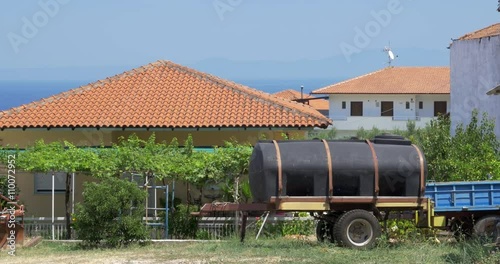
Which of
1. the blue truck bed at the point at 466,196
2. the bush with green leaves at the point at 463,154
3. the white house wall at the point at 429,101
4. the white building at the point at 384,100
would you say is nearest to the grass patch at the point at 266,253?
the blue truck bed at the point at 466,196

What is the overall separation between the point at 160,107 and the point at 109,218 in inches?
412

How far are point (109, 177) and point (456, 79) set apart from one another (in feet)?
83.2

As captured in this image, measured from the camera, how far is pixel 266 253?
21297 millimetres

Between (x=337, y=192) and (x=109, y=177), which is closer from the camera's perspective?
(x=337, y=192)

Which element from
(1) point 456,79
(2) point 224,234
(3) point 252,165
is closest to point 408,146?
(3) point 252,165

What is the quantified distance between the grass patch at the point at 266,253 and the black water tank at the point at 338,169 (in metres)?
1.24

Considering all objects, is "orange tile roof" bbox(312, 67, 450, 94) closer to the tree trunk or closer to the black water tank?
the tree trunk

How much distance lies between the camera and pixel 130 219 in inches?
951

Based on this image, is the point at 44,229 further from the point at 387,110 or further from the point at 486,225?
the point at 387,110

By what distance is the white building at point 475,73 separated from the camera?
42.6 m

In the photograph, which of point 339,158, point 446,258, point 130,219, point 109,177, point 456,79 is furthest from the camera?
point 456,79

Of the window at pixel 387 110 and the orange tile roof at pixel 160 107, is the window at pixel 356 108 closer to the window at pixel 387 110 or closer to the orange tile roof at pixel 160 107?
the window at pixel 387 110

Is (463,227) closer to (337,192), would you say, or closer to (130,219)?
(337,192)

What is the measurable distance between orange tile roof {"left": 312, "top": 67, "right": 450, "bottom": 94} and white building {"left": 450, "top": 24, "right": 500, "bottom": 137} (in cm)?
4432
